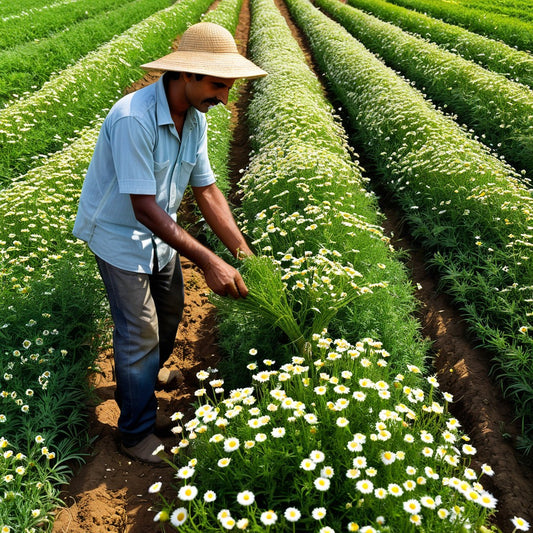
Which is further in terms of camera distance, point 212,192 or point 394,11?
point 394,11

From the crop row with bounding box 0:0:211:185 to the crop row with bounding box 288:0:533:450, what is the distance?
5.32 m

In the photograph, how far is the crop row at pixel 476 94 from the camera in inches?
280

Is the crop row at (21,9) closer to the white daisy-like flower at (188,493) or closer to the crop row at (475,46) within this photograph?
the crop row at (475,46)

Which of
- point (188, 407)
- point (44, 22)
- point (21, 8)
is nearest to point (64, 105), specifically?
point (188, 407)

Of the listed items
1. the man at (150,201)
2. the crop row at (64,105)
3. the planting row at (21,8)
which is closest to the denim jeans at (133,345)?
the man at (150,201)

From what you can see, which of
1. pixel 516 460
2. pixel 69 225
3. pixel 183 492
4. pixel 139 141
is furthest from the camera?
pixel 69 225

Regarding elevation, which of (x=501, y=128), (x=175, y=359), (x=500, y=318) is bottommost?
(x=175, y=359)

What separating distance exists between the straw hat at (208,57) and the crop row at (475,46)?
9.92 m

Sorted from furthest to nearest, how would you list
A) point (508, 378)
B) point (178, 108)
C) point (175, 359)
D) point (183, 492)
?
point (175, 359)
point (508, 378)
point (178, 108)
point (183, 492)

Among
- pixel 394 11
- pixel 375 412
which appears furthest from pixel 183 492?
pixel 394 11

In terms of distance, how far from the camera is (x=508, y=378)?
138 inches

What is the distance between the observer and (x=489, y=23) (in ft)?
54.3

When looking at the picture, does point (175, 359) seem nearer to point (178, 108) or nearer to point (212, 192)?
point (212, 192)

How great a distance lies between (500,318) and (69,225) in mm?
4239
